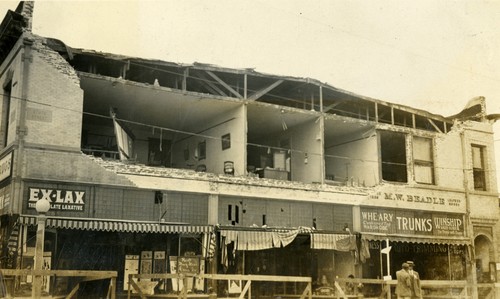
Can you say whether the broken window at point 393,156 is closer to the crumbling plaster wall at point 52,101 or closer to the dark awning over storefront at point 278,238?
the dark awning over storefront at point 278,238

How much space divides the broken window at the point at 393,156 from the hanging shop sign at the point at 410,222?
2308 millimetres

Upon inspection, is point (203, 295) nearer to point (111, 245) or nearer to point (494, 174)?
point (111, 245)

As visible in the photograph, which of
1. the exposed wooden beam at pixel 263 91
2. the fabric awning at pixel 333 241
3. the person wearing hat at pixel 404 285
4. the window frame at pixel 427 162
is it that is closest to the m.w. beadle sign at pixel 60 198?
the exposed wooden beam at pixel 263 91

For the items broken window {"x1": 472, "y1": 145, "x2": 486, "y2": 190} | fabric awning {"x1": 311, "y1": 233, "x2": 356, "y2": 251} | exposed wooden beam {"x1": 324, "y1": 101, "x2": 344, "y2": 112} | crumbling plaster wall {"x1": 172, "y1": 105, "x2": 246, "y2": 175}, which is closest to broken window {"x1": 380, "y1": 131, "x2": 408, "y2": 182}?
exposed wooden beam {"x1": 324, "y1": 101, "x2": 344, "y2": 112}

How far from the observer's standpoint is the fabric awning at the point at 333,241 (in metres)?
24.2

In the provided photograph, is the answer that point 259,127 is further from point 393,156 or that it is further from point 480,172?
point 480,172

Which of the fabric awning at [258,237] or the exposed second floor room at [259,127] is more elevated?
the exposed second floor room at [259,127]

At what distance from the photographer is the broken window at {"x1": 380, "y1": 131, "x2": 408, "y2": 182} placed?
2952 centimetres

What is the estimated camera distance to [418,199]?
94.5ft

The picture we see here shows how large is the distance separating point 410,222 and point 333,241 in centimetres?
591

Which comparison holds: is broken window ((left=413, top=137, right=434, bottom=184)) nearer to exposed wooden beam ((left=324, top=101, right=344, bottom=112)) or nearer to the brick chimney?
exposed wooden beam ((left=324, top=101, right=344, bottom=112))

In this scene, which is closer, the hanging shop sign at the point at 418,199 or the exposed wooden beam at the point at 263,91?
the exposed wooden beam at the point at 263,91

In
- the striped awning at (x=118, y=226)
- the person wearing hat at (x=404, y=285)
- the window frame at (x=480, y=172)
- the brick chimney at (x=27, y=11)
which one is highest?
the brick chimney at (x=27, y=11)

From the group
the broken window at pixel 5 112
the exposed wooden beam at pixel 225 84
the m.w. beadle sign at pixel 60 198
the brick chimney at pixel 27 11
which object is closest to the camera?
the m.w. beadle sign at pixel 60 198
